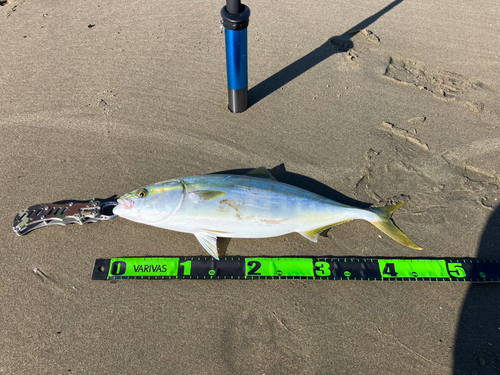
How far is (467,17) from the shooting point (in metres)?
5.39

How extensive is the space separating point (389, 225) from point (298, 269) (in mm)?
1122

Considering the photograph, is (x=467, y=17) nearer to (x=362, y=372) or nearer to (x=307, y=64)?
(x=307, y=64)

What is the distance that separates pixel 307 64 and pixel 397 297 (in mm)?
3652

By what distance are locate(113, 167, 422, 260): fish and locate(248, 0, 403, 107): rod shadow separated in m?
1.74

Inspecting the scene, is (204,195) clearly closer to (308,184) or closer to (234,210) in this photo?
(234,210)

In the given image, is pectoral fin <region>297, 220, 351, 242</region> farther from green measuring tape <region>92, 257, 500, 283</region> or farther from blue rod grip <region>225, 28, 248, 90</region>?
blue rod grip <region>225, 28, 248, 90</region>

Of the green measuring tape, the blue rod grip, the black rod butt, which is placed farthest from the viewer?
the black rod butt

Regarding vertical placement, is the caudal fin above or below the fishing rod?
below

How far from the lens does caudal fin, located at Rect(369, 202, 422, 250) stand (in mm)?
3041

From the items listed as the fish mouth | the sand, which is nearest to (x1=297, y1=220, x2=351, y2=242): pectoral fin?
the sand

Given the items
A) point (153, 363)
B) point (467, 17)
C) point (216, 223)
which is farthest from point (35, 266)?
point (467, 17)

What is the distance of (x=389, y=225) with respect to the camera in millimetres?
3119

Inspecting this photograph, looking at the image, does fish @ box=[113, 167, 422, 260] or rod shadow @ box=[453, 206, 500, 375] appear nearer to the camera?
rod shadow @ box=[453, 206, 500, 375]

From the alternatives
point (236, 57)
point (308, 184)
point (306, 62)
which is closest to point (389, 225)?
point (308, 184)
